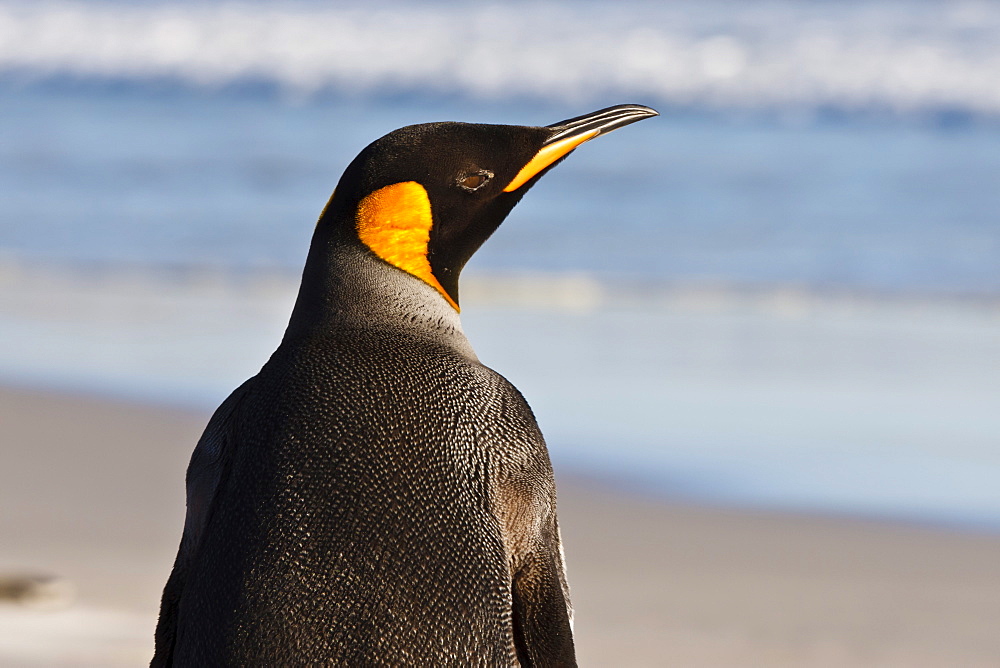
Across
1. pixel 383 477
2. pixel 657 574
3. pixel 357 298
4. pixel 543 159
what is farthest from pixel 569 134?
pixel 657 574

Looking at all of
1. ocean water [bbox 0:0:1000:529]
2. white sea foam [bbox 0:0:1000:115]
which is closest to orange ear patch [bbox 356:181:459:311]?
ocean water [bbox 0:0:1000:529]

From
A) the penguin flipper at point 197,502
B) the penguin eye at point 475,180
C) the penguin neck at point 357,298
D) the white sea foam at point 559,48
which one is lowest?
the penguin flipper at point 197,502

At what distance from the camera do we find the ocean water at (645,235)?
5.55 metres

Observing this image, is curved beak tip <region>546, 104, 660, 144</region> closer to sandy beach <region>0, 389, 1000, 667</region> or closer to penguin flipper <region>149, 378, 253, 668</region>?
penguin flipper <region>149, 378, 253, 668</region>

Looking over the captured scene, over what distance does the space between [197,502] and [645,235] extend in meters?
7.43

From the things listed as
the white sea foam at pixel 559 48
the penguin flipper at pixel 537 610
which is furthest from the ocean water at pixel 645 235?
the penguin flipper at pixel 537 610

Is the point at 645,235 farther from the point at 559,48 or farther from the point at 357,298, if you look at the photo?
the point at 559,48

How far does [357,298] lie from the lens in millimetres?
2289

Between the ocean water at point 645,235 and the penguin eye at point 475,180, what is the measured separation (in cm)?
263

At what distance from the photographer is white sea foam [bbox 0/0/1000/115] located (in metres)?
17.5

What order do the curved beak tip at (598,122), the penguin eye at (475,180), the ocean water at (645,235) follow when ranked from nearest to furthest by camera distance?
the penguin eye at (475,180) → the curved beak tip at (598,122) → the ocean water at (645,235)

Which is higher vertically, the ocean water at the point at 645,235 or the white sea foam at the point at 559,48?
the white sea foam at the point at 559,48

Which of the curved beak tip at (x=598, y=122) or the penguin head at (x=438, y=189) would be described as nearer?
the penguin head at (x=438, y=189)

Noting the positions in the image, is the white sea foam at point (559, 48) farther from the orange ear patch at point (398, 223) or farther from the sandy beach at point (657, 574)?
the orange ear patch at point (398, 223)
